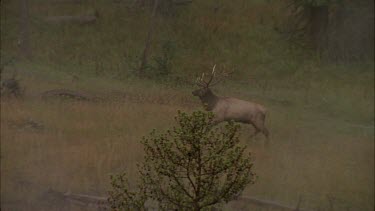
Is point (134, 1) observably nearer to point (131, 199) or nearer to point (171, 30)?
point (171, 30)

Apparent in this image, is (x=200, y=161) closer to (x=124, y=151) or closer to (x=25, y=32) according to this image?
(x=124, y=151)

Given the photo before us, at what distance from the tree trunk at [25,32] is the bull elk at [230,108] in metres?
1.96

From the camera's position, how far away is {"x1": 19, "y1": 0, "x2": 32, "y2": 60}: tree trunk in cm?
911

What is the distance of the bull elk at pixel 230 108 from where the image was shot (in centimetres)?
832

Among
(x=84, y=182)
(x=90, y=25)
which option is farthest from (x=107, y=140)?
(x=90, y=25)

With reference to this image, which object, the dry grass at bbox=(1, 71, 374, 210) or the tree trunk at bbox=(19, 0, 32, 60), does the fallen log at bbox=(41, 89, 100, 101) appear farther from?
the tree trunk at bbox=(19, 0, 32, 60)

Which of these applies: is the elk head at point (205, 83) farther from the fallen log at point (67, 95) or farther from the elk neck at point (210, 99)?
the fallen log at point (67, 95)

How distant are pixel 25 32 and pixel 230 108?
237cm

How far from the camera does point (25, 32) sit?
9125 mm

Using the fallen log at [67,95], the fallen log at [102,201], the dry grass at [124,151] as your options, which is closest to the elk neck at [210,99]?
the dry grass at [124,151]

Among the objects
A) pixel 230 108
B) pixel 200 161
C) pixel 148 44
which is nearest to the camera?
pixel 200 161

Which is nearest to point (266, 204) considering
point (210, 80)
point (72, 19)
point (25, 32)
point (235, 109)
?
point (235, 109)

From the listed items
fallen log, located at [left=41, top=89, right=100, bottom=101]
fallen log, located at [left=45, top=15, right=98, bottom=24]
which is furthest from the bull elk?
fallen log, located at [left=45, top=15, right=98, bottom=24]

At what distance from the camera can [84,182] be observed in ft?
29.0
